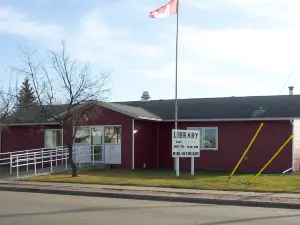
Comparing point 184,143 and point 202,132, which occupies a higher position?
point 202,132

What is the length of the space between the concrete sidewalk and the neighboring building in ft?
26.6

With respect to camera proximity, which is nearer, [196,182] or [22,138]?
[196,182]

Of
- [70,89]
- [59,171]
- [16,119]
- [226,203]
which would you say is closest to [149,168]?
[59,171]

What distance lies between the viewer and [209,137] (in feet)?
88.1

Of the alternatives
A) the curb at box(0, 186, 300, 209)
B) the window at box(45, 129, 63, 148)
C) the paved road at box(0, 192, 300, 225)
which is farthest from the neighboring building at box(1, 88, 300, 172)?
the paved road at box(0, 192, 300, 225)

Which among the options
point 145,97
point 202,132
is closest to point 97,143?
point 202,132

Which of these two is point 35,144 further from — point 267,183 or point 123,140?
point 267,183

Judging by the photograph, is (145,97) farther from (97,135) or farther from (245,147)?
(245,147)

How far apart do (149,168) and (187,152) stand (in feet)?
19.8

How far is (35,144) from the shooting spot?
97.9 feet

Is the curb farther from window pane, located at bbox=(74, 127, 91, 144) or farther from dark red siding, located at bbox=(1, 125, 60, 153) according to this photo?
dark red siding, located at bbox=(1, 125, 60, 153)

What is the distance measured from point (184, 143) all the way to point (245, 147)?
5244 mm

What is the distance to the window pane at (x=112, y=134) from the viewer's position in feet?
87.9

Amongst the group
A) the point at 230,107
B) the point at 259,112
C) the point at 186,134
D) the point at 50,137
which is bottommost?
the point at 50,137
